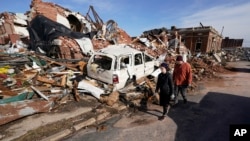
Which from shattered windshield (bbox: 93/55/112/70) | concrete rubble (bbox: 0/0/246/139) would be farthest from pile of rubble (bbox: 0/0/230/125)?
shattered windshield (bbox: 93/55/112/70)

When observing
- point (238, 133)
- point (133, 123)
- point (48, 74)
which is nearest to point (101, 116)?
point (133, 123)

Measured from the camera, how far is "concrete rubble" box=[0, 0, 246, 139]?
6.20 m

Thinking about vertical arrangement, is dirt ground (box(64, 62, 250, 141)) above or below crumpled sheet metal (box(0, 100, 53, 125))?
below

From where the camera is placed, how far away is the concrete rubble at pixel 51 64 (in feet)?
20.3

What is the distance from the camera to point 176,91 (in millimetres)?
6402

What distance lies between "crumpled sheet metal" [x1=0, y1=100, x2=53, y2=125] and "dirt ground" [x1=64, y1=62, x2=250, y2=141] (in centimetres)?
169

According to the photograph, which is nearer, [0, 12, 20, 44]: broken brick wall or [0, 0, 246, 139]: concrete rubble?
[0, 0, 246, 139]: concrete rubble

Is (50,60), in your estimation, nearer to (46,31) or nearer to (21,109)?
(46,31)

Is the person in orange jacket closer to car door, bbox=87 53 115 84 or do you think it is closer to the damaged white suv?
the damaged white suv

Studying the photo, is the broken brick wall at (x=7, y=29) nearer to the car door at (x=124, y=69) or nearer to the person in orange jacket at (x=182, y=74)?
the car door at (x=124, y=69)

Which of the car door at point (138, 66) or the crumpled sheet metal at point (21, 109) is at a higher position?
the car door at point (138, 66)

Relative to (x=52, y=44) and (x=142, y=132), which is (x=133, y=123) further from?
(x=52, y=44)

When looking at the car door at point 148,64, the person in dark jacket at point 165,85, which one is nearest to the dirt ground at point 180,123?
the person in dark jacket at point 165,85

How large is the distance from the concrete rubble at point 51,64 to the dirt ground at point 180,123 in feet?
4.29
